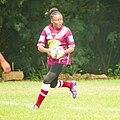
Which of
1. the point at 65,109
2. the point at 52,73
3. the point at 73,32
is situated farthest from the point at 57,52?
the point at 73,32

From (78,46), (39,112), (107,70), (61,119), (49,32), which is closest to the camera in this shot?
(61,119)

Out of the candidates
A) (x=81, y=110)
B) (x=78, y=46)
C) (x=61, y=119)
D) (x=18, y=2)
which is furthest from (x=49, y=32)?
(x=78, y=46)

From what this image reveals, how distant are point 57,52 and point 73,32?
11575 mm

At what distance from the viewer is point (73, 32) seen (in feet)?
67.8

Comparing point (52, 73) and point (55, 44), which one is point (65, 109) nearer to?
point (52, 73)

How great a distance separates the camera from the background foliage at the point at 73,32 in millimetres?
20156

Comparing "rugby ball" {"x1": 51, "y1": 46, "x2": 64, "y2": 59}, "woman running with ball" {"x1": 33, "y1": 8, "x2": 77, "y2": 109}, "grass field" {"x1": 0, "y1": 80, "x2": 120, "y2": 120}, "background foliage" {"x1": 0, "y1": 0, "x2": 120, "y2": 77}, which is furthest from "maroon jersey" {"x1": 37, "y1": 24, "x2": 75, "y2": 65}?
"background foliage" {"x1": 0, "y1": 0, "x2": 120, "y2": 77}

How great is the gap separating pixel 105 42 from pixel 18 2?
4.66m

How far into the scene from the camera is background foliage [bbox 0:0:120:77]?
20.2 m

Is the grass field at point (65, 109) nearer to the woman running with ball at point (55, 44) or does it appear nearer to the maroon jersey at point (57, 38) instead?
the woman running with ball at point (55, 44)

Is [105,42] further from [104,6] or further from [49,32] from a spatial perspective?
[49,32]

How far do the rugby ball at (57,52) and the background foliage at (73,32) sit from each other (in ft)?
34.2

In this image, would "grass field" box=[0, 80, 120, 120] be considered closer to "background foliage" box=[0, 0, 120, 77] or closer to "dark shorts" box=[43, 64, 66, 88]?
"dark shorts" box=[43, 64, 66, 88]

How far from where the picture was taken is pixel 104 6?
2164 cm
